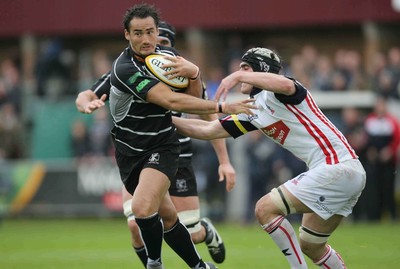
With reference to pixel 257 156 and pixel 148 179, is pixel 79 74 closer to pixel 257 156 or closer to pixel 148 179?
pixel 257 156

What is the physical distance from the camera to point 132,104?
26.3ft

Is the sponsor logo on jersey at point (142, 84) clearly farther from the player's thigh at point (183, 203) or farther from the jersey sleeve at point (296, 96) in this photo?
the player's thigh at point (183, 203)

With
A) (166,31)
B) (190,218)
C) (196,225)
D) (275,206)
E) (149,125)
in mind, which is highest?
(166,31)

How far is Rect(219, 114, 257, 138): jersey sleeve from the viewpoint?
8273 millimetres

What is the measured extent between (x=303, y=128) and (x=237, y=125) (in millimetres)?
729

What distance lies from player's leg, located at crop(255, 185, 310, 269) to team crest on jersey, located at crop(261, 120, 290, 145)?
0.45 meters

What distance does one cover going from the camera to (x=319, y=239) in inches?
309

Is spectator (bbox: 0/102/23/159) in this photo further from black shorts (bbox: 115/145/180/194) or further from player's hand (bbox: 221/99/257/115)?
player's hand (bbox: 221/99/257/115)

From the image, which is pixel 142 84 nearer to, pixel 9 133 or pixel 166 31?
pixel 166 31

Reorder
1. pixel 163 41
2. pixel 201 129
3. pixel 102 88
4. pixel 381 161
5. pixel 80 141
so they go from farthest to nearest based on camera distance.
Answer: pixel 80 141, pixel 381 161, pixel 163 41, pixel 102 88, pixel 201 129

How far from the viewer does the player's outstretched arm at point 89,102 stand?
823 centimetres

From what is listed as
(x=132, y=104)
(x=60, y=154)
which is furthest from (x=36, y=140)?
(x=132, y=104)

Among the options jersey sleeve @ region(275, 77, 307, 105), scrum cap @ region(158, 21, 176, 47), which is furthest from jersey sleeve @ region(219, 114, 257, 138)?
scrum cap @ region(158, 21, 176, 47)

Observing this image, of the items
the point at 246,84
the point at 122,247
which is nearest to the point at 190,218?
the point at 246,84
